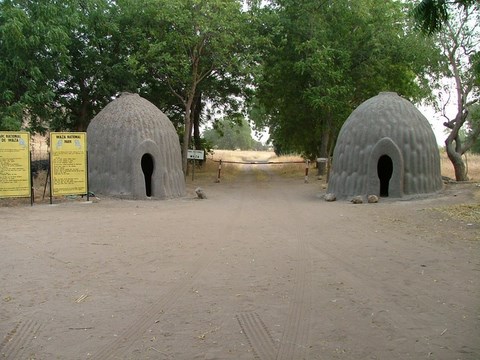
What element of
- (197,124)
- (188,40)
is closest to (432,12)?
(188,40)

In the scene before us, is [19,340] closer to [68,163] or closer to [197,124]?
[68,163]

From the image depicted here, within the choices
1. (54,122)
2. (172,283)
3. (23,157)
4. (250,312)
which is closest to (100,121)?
(23,157)

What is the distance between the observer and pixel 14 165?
13.1m

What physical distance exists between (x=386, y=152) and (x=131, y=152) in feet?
27.4

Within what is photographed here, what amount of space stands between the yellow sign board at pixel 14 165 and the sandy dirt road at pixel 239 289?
268 centimetres

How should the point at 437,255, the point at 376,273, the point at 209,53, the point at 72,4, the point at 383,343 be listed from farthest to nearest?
the point at 209,53 < the point at 72,4 < the point at 437,255 < the point at 376,273 < the point at 383,343

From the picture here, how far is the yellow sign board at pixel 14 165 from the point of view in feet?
42.7

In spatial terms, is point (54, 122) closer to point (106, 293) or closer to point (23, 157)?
point (23, 157)

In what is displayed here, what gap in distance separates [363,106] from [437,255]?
1021 cm

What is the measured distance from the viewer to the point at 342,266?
A: 6621 mm

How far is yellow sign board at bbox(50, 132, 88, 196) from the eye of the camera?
45.6 feet

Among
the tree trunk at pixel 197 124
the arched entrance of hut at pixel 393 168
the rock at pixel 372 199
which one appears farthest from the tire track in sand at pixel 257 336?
the tree trunk at pixel 197 124

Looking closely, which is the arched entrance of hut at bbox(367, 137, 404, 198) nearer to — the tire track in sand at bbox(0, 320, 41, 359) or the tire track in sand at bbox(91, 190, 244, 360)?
the tire track in sand at bbox(91, 190, 244, 360)

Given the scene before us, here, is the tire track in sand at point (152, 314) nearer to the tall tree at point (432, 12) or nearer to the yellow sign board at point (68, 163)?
the tall tree at point (432, 12)
